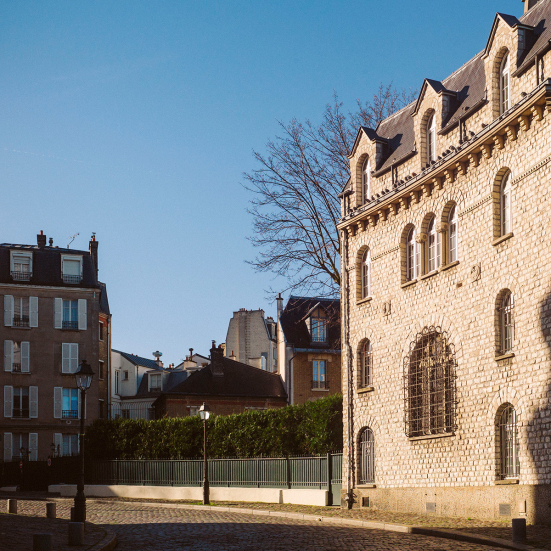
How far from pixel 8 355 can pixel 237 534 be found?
1223 inches

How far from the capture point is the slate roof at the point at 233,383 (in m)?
47.9

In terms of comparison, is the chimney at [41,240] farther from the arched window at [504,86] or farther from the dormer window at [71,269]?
the arched window at [504,86]

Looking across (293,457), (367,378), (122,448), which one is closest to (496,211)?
(367,378)

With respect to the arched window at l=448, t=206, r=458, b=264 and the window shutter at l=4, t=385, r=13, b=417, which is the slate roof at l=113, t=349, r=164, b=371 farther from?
the arched window at l=448, t=206, r=458, b=264

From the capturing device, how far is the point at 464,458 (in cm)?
2125

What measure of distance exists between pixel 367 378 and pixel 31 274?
26.0 meters

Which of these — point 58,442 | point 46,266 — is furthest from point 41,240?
point 58,442

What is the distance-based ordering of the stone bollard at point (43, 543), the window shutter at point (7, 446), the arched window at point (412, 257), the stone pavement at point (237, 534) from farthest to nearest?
the window shutter at point (7, 446)
the arched window at point (412, 257)
the stone pavement at point (237, 534)
the stone bollard at point (43, 543)

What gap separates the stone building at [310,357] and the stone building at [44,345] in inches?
404

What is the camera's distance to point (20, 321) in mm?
46375

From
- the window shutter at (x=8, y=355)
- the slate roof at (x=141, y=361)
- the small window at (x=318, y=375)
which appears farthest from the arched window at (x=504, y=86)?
the slate roof at (x=141, y=361)

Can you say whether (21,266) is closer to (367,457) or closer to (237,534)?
(367,457)

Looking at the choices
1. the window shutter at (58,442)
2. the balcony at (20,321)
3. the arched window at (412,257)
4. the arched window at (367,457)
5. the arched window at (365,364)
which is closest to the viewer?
the arched window at (412,257)

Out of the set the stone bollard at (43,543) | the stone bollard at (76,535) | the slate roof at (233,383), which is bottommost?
the stone bollard at (76,535)
